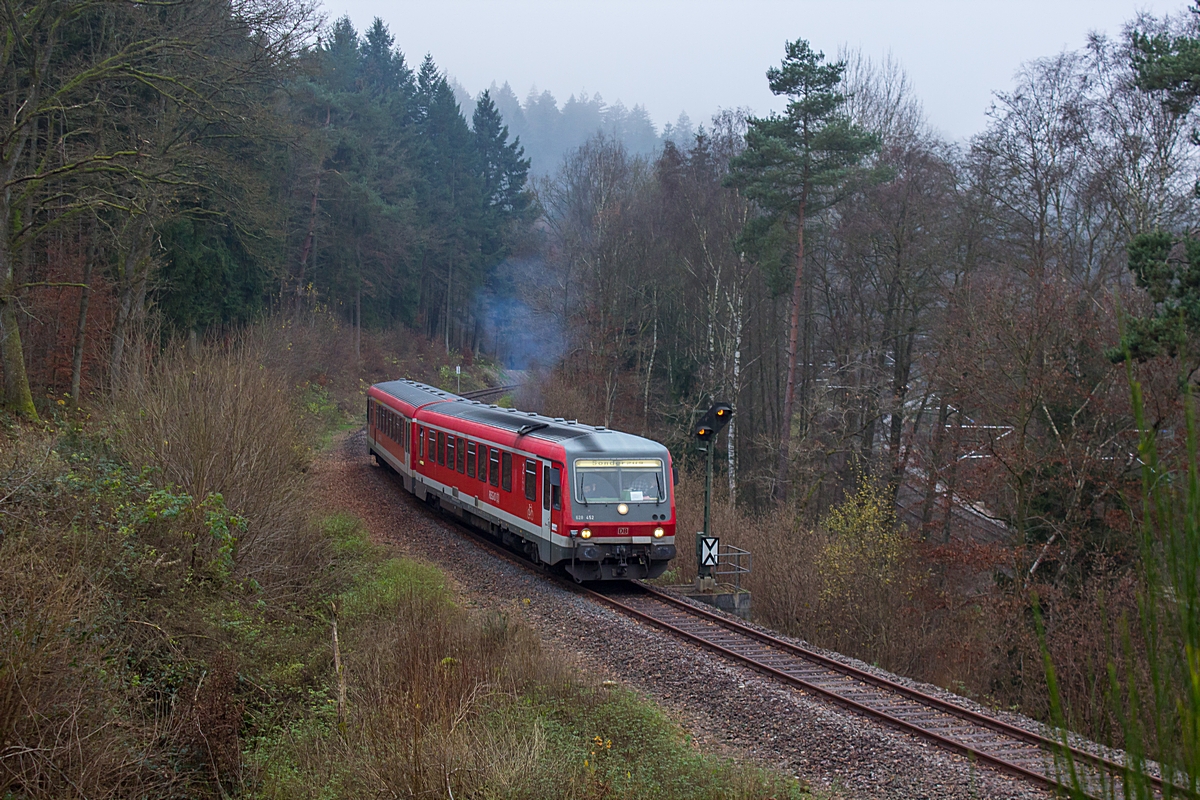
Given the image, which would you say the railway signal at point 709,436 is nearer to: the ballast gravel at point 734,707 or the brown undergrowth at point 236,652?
the ballast gravel at point 734,707

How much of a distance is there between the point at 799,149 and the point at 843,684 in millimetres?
19036

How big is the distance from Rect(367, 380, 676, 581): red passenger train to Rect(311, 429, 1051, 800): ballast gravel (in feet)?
2.58

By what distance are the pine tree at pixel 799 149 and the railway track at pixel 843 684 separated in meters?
13.4

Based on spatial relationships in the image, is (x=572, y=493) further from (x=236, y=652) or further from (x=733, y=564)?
(x=236, y=652)

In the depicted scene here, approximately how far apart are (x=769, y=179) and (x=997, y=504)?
36.6ft

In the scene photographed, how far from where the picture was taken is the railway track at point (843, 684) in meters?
8.50

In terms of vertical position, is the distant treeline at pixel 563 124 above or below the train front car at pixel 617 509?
above

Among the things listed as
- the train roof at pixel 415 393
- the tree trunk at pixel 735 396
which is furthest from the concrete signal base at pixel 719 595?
the tree trunk at pixel 735 396

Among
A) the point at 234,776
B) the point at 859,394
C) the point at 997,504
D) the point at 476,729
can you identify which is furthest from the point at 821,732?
the point at 859,394

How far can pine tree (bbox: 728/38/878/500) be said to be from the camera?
82.4ft

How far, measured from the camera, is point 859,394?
2628 cm

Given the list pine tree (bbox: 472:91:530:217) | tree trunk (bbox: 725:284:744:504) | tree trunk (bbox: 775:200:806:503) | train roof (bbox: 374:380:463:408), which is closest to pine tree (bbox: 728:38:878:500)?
tree trunk (bbox: 775:200:806:503)

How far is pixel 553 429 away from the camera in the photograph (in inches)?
647

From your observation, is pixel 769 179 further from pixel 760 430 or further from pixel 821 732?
pixel 821 732
